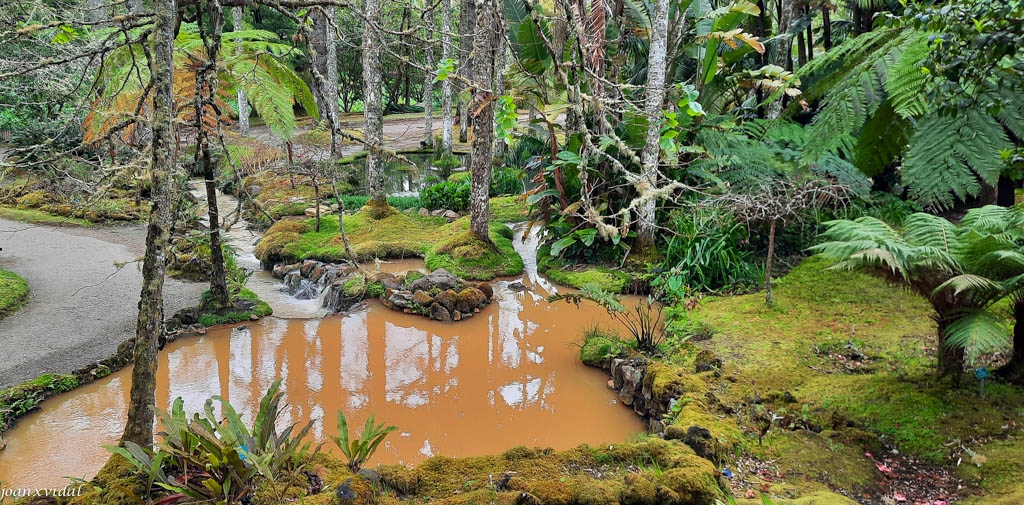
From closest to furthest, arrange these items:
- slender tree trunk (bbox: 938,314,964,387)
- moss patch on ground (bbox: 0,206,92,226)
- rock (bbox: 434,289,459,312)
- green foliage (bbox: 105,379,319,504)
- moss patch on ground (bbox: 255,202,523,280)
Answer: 1. green foliage (bbox: 105,379,319,504)
2. slender tree trunk (bbox: 938,314,964,387)
3. rock (bbox: 434,289,459,312)
4. moss patch on ground (bbox: 255,202,523,280)
5. moss patch on ground (bbox: 0,206,92,226)

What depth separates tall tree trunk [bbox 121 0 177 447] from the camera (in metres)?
2.90

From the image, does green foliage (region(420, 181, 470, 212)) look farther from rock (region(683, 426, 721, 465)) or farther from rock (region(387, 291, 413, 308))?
rock (region(683, 426, 721, 465))

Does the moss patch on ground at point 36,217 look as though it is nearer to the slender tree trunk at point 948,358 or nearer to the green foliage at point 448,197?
the green foliage at point 448,197

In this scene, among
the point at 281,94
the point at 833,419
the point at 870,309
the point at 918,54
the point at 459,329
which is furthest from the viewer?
the point at 459,329

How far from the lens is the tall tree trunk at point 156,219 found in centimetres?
290

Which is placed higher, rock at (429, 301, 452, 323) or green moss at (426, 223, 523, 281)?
green moss at (426, 223, 523, 281)

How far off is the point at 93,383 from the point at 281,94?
3.58m

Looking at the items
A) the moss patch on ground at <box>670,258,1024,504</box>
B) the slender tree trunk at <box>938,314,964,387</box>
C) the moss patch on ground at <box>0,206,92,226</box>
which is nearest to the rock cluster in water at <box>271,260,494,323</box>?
the moss patch on ground at <box>670,258,1024,504</box>

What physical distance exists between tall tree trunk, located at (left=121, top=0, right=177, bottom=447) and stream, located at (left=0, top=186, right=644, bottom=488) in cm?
161

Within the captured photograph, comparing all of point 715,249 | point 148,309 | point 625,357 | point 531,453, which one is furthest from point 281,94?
point 715,249

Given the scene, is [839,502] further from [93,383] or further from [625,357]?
[93,383]

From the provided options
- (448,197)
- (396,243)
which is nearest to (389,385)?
(396,243)

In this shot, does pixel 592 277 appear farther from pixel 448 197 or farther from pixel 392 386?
pixel 448 197

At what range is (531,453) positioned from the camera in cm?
377
